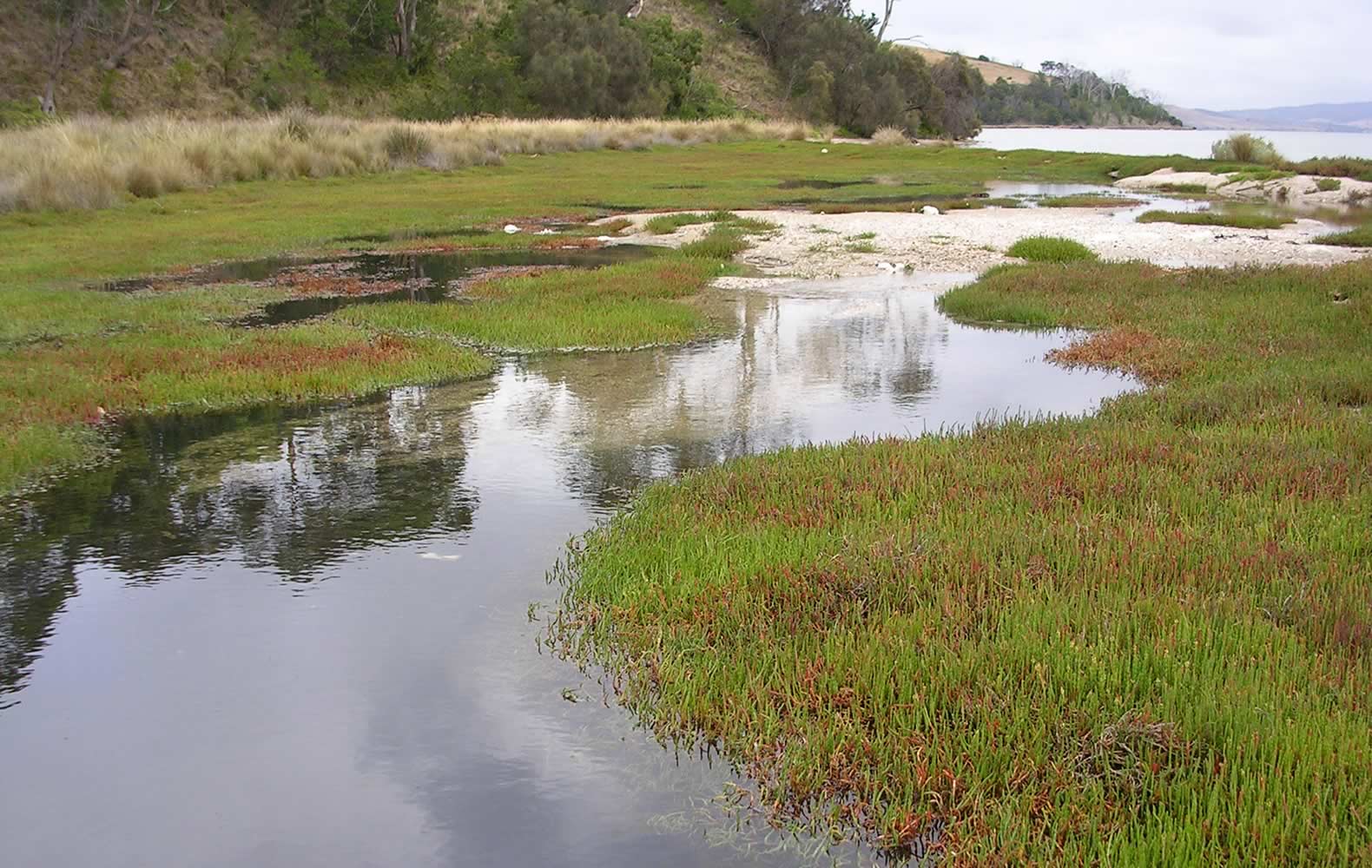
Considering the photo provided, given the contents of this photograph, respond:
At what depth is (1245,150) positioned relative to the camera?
4547cm

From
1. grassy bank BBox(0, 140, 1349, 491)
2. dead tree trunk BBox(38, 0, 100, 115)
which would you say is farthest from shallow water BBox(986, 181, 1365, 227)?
dead tree trunk BBox(38, 0, 100, 115)

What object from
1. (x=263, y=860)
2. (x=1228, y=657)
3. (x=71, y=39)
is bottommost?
(x=263, y=860)

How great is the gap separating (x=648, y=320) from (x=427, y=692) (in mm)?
9649

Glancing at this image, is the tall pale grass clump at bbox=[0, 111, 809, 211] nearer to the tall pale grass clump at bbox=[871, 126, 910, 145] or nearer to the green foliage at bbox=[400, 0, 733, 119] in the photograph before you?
the green foliage at bbox=[400, 0, 733, 119]

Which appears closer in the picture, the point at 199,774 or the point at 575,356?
the point at 199,774

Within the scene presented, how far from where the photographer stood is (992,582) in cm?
581

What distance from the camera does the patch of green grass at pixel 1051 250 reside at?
19.8 metres

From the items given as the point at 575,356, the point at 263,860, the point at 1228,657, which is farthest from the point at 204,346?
the point at 1228,657

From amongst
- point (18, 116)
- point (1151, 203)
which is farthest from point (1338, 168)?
point (18, 116)

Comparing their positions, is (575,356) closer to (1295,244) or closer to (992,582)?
(992,582)

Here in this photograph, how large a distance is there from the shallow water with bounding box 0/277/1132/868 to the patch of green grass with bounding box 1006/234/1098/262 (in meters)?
8.53

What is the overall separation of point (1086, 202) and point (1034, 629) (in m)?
28.0

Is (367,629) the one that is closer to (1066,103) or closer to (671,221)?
(671,221)

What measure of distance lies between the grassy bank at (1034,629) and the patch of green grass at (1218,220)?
16.2m
